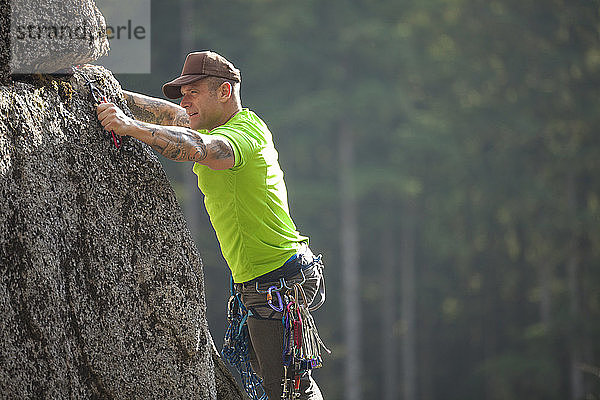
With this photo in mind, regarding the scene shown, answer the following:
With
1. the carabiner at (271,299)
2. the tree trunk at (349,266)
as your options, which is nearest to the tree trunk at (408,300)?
the tree trunk at (349,266)

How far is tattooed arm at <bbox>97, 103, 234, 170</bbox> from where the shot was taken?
2855 millimetres

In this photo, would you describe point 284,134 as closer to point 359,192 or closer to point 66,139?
point 359,192

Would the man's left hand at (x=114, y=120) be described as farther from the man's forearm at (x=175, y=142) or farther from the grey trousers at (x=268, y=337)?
the grey trousers at (x=268, y=337)

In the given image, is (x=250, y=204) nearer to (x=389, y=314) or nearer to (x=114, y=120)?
(x=114, y=120)

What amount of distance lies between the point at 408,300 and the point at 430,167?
409 centimetres

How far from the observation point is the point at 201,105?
3283 mm

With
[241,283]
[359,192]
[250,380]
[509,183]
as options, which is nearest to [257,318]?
[241,283]

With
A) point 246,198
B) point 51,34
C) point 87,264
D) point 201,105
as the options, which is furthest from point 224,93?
point 87,264

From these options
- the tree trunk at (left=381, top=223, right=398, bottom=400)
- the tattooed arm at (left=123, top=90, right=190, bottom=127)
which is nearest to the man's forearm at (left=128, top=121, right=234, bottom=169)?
the tattooed arm at (left=123, top=90, right=190, bottom=127)

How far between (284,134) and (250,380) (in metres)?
18.9

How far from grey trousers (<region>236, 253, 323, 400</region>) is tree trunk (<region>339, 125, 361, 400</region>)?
663 inches

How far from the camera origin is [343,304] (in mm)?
22328

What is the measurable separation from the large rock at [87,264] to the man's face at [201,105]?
0.25 metres

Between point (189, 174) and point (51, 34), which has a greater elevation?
point (189, 174)
